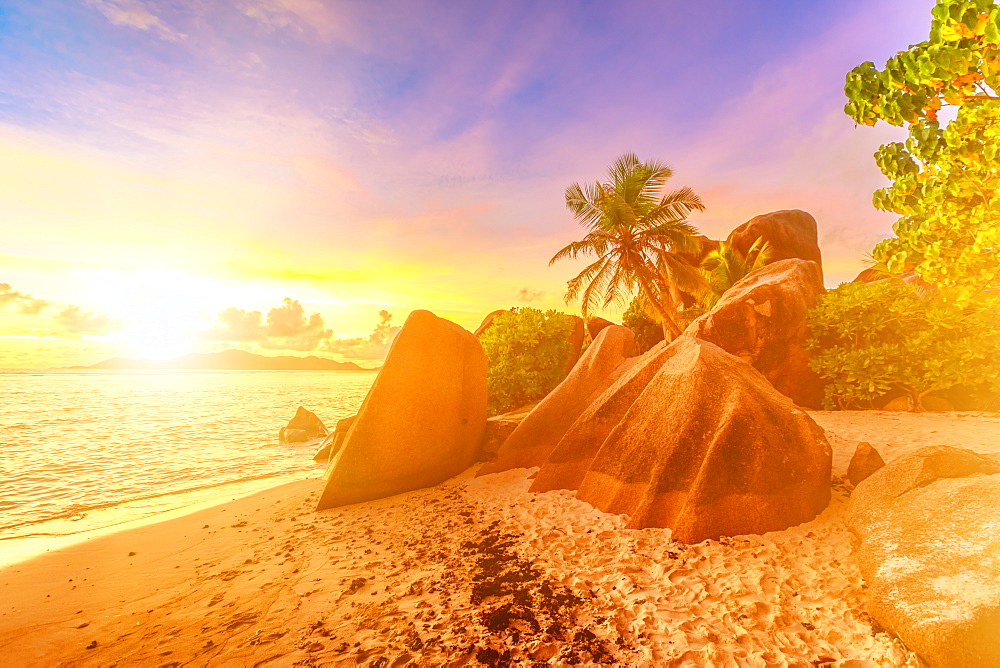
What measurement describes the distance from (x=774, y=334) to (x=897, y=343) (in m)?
3.13

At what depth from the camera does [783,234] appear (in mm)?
34969

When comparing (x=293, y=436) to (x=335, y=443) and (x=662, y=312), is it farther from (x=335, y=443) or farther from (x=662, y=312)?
(x=662, y=312)

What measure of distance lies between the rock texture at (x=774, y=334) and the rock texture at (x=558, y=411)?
191 inches

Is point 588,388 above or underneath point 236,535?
above

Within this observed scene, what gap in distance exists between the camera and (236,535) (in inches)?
314

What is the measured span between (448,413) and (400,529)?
3.27 m

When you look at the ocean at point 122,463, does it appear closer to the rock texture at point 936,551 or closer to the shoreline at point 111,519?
the shoreline at point 111,519

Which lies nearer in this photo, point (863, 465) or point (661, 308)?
point (863, 465)

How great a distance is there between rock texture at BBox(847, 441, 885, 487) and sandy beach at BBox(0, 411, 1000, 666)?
0.25m

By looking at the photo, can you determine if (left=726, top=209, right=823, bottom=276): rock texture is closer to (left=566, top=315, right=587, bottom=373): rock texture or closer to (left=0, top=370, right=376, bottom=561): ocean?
(left=566, top=315, right=587, bottom=373): rock texture

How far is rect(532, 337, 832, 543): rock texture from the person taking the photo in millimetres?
6016

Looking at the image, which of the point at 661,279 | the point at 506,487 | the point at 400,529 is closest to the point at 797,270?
the point at 661,279

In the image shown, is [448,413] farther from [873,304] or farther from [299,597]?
[873,304]

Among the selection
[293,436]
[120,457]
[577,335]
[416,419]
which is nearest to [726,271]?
[577,335]
